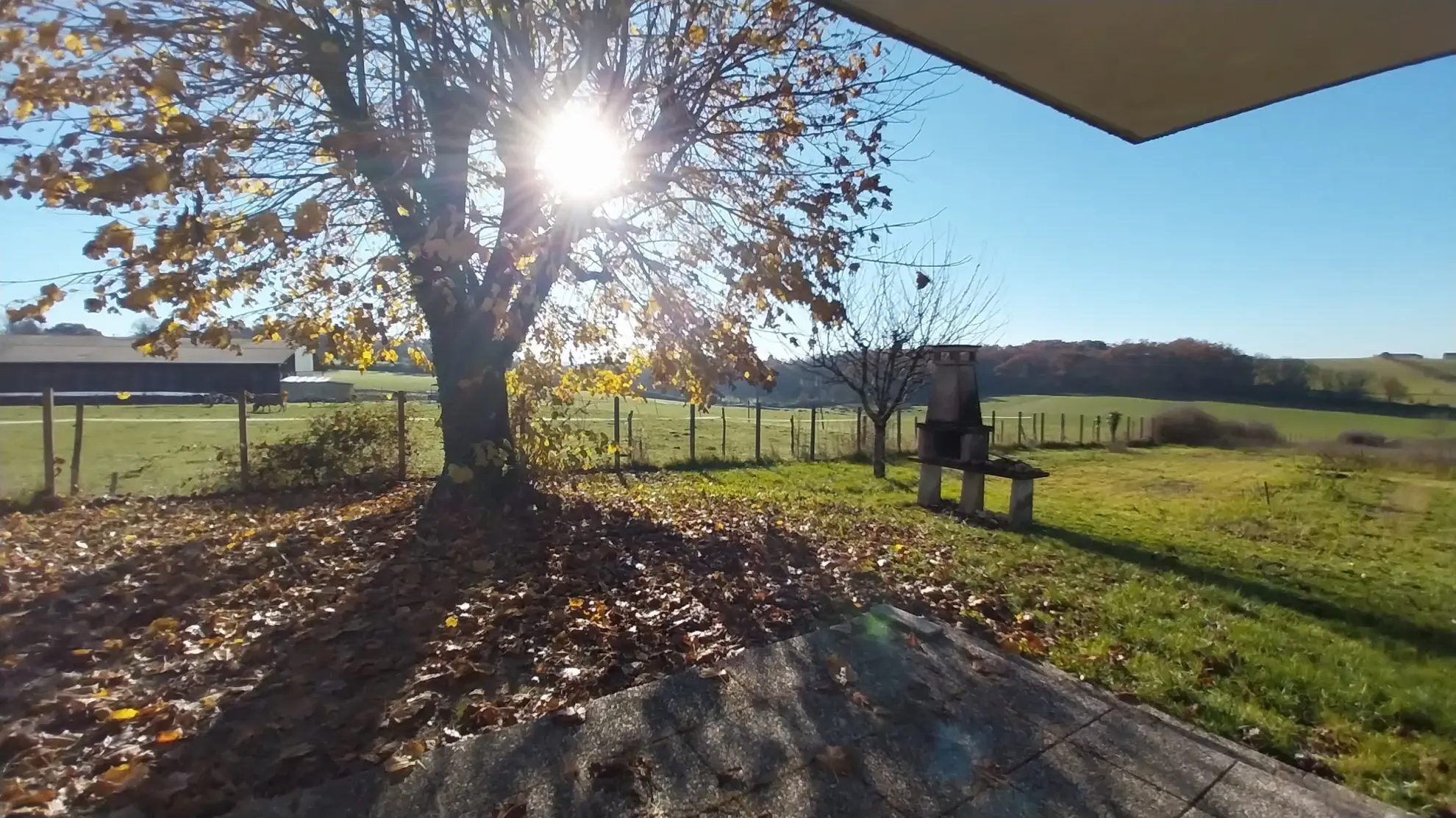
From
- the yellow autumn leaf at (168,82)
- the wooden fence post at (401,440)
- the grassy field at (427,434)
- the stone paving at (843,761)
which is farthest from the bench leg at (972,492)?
the yellow autumn leaf at (168,82)

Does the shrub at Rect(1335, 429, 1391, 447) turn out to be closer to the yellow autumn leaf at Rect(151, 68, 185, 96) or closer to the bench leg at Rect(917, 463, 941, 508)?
the bench leg at Rect(917, 463, 941, 508)

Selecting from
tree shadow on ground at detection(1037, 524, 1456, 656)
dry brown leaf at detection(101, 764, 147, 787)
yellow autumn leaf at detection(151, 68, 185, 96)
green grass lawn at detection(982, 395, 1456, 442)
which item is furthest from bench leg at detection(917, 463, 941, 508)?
green grass lawn at detection(982, 395, 1456, 442)

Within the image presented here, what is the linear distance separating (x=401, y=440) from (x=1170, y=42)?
11809 mm

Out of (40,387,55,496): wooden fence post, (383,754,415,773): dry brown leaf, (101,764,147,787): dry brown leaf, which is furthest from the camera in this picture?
(40,387,55,496): wooden fence post

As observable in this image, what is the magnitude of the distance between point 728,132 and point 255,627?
562cm

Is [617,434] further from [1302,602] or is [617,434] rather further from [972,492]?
[1302,602]

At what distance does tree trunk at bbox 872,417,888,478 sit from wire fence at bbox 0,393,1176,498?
2132 mm

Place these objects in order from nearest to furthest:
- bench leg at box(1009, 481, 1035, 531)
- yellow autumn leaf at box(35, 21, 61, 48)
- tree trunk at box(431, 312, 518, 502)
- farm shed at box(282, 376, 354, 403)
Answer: yellow autumn leaf at box(35, 21, 61, 48) < tree trunk at box(431, 312, 518, 502) < bench leg at box(1009, 481, 1035, 531) < farm shed at box(282, 376, 354, 403)

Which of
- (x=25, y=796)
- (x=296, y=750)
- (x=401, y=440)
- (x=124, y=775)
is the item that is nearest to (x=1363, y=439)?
(x=401, y=440)

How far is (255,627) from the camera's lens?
13.1 ft

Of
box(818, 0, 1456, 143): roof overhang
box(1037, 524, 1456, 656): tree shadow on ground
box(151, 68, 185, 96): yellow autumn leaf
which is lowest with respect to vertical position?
box(1037, 524, 1456, 656): tree shadow on ground

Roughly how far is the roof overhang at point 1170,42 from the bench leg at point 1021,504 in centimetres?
788

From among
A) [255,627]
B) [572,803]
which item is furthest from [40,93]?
[572,803]

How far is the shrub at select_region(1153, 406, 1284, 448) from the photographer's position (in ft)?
96.8
